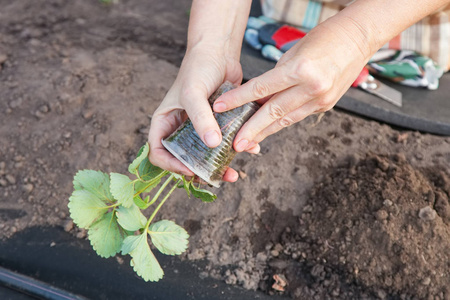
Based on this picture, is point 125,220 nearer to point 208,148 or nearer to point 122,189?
point 122,189

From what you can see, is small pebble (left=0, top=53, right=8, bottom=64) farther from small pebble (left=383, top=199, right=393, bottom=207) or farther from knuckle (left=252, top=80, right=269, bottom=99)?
small pebble (left=383, top=199, right=393, bottom=207)

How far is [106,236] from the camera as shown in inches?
54.9

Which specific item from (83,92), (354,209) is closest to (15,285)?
(83,92)

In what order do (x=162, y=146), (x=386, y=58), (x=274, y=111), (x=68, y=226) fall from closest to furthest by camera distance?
1. (x=274, y=111)
2. (x=162, y=146)
3. (x=68, y=226)
4. (x=386, y=58)

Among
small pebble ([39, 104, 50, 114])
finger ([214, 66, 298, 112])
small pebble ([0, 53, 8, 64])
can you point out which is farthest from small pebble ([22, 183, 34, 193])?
finger ([214, 66, 298, 112])

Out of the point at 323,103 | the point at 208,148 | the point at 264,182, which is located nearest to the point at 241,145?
the point at 208,148

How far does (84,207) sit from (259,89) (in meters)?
0.69

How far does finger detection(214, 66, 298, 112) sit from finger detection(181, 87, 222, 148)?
44mm

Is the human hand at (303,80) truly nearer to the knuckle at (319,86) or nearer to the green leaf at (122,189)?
the knuckle at (319,86)

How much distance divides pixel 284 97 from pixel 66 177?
117 cm

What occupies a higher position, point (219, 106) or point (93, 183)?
point (219, 106)

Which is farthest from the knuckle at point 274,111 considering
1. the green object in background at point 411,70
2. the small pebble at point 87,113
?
the green object in background at point 411,70

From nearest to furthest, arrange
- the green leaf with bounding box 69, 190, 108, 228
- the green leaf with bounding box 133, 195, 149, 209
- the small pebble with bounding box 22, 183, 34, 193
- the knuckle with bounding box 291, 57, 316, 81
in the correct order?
the knuckle with bounding box 291, 57, 316, 81, the green leaf with bounding box 69, 190, 108, 228, the green leaf with bounding box 133, 195, 149, 209, the small pebble with bounding box 22, 183, 34, 193

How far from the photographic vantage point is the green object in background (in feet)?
7.64
